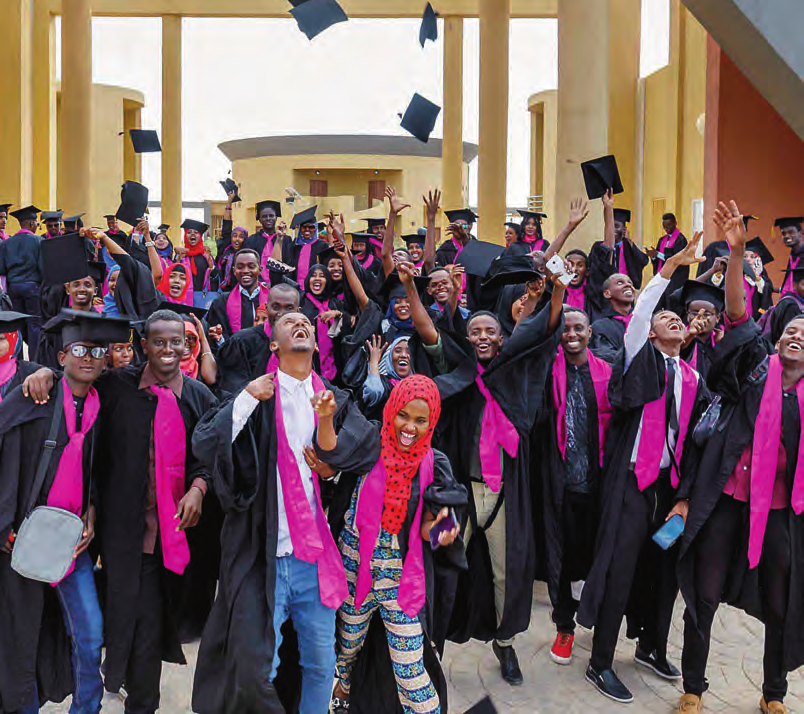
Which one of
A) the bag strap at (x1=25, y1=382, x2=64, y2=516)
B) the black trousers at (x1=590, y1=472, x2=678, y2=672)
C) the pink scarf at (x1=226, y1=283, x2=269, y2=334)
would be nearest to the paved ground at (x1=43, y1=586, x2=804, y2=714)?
the black trousers at (x1=590, y1=472, x2=678, y2=672)

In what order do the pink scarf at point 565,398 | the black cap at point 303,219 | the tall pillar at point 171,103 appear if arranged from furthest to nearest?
the tall pillar at point 171,103, the black cap at point 303,219, the pink scarf at point 565,398

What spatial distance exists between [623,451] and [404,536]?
1.35 metres

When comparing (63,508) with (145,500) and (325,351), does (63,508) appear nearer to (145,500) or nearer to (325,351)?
(145,500)

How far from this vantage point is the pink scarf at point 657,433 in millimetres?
4227

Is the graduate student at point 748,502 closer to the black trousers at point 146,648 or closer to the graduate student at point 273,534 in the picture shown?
the graduate student at point 273,534

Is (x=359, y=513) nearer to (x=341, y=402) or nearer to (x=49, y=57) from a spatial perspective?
(x=341, y=402)

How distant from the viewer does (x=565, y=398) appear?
15.0 ft

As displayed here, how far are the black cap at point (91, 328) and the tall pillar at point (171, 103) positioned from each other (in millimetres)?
18071

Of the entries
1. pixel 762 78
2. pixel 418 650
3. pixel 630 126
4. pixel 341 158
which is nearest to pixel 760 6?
pixel 762 78

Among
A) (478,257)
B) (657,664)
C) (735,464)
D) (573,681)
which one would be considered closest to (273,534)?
(573,681)

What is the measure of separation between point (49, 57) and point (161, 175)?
3.85m

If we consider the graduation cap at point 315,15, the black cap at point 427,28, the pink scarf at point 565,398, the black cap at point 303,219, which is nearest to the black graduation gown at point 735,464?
the pink scarf at point 565,398

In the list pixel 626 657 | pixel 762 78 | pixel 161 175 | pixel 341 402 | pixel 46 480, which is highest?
pixel 161 175

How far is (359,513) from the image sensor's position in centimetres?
356
